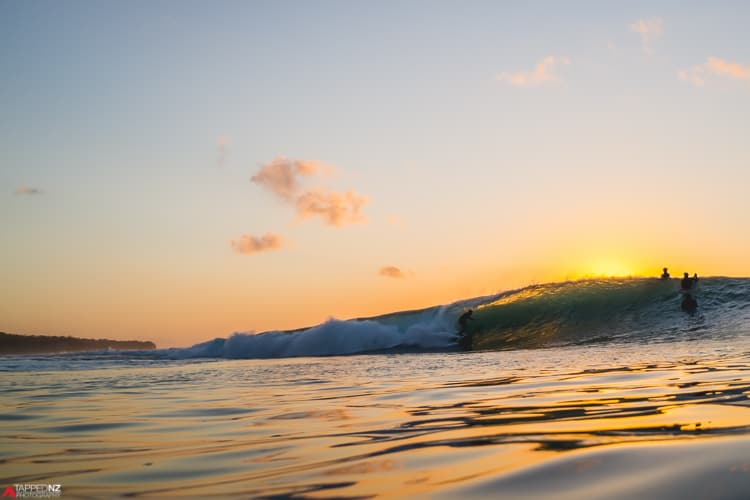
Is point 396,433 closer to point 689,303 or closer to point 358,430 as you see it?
point 358,430

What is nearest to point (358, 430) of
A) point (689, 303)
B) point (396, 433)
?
point (396, 433)

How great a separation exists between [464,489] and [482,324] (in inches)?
736

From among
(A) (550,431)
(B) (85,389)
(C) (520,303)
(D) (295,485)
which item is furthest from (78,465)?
(C) (520,303)

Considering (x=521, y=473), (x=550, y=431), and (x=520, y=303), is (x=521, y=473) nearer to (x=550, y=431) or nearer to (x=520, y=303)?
(x=550, y=431)

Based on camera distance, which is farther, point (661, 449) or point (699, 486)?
point (661, 449)

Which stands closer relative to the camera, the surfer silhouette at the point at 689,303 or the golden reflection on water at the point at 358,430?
the golden reflection on water at the point at 358,430

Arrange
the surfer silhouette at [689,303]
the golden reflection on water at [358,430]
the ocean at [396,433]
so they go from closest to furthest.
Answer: the ocean at [396,433] → the golden reflection on water at [358,430] → the surfer silhouette at [689,303]

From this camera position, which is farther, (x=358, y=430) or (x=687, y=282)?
(x=687, y=282)

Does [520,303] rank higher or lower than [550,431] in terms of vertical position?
higher

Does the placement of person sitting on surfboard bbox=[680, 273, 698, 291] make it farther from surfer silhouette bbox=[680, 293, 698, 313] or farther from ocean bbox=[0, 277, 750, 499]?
ocean bbox=[0, 277, 750, 499]

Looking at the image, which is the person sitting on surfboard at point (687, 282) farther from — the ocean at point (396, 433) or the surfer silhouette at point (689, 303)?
the ocean at point (396, 433)

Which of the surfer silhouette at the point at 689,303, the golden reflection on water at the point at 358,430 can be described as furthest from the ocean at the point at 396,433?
the surfer silhouette at the point at 689,303

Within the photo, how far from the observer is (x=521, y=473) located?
2.15 metres

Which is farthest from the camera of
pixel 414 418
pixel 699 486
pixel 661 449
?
pixel 414 418
